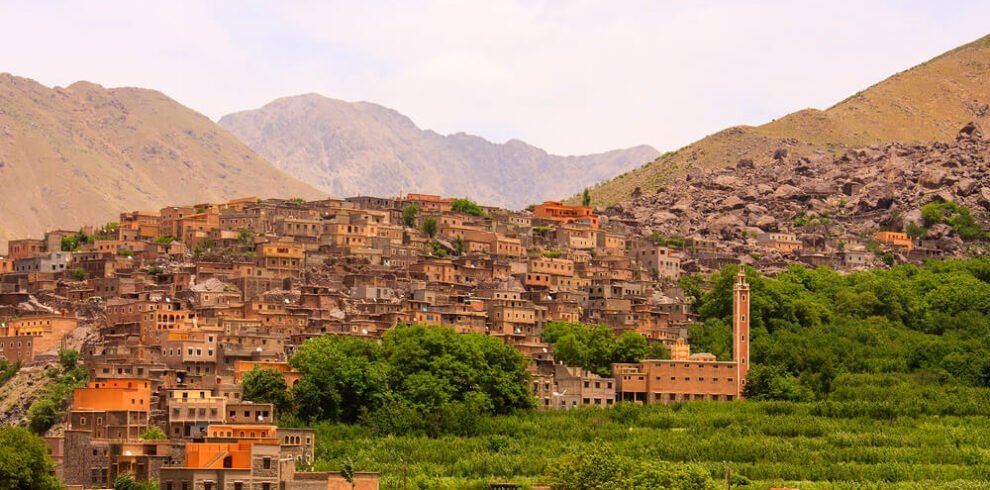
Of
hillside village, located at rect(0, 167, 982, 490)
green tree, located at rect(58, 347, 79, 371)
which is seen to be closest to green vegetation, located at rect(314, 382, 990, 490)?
hillside village, located at rect(0, 167, 982, 490)

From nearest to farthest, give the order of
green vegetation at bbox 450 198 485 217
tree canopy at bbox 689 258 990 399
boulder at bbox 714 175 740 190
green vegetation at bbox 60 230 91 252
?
1. tree canopy at bbox 689 258 990 399
2. green vegetation at bbox 60 230 91 252
3. green vegetation at bbox 450 198 485 217
4. boulder at bbox 714 175 740 190

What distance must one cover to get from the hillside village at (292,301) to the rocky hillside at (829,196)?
9.74 feet

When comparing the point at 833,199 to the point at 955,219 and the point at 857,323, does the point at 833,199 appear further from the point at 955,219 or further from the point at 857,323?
the point at 857,323

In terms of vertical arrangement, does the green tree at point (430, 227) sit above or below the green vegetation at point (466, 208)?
below

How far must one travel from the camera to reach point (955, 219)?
408ft

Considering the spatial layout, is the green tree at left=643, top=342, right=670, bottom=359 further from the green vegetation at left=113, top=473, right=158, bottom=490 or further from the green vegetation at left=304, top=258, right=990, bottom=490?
the green vegetation at left=113, top=473, right=158, bottom=490

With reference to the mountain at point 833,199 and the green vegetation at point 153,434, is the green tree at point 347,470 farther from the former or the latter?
the mountain at point 833,199

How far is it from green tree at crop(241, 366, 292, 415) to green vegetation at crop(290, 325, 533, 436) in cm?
65

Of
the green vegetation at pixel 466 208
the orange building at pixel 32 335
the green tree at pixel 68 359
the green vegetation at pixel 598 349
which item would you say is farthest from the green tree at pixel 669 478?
the green vegetation at pixel 466 208

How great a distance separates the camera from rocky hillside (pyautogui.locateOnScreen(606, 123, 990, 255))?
410 feet

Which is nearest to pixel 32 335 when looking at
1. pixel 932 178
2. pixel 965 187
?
pixel 932 178

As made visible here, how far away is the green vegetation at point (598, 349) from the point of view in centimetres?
8744

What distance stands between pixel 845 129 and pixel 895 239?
54.4 m

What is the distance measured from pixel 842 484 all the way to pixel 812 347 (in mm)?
21019
